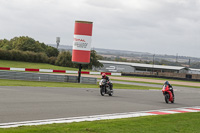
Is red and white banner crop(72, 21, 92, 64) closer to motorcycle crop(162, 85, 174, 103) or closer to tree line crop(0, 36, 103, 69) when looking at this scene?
motorcycle crop(162, 85, 174, 103)

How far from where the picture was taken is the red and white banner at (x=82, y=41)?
36006mm

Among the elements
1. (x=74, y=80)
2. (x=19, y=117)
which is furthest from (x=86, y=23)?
(x=19, y=117)

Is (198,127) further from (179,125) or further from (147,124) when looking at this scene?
(147,124)

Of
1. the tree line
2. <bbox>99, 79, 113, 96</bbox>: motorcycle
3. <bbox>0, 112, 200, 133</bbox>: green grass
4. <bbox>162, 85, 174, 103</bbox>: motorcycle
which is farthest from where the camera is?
the tree line

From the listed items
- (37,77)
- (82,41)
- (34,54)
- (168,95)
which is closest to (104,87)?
(168,95)

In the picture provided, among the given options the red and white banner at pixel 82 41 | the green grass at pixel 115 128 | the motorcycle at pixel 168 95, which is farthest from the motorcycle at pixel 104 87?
the red and white banner at pixel 82 41

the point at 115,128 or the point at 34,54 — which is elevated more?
the point at 34,54

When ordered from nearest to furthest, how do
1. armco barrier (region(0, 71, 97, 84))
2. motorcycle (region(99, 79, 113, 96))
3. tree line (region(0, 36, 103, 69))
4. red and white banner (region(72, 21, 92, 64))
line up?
1. motorcycle (region(99, 79, 113, 96))
2. armco barrier (region(0, 71, 97, 84))
3. red and white banner (region(72, 21, 92, 64))
4. tree line (region(0, 36, 103, 69))

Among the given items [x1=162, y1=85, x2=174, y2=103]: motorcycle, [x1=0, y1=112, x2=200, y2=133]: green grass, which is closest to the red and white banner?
[x1=162, y1=85, x2=174, y2=103]: motorcycle

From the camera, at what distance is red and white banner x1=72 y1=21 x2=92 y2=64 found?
36.0 meters

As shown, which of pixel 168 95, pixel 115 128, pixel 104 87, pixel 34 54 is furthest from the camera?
pixel 34 54

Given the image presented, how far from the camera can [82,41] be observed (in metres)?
36.5

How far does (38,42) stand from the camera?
98.4 m

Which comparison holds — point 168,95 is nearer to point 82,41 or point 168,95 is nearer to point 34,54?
point 82,41
